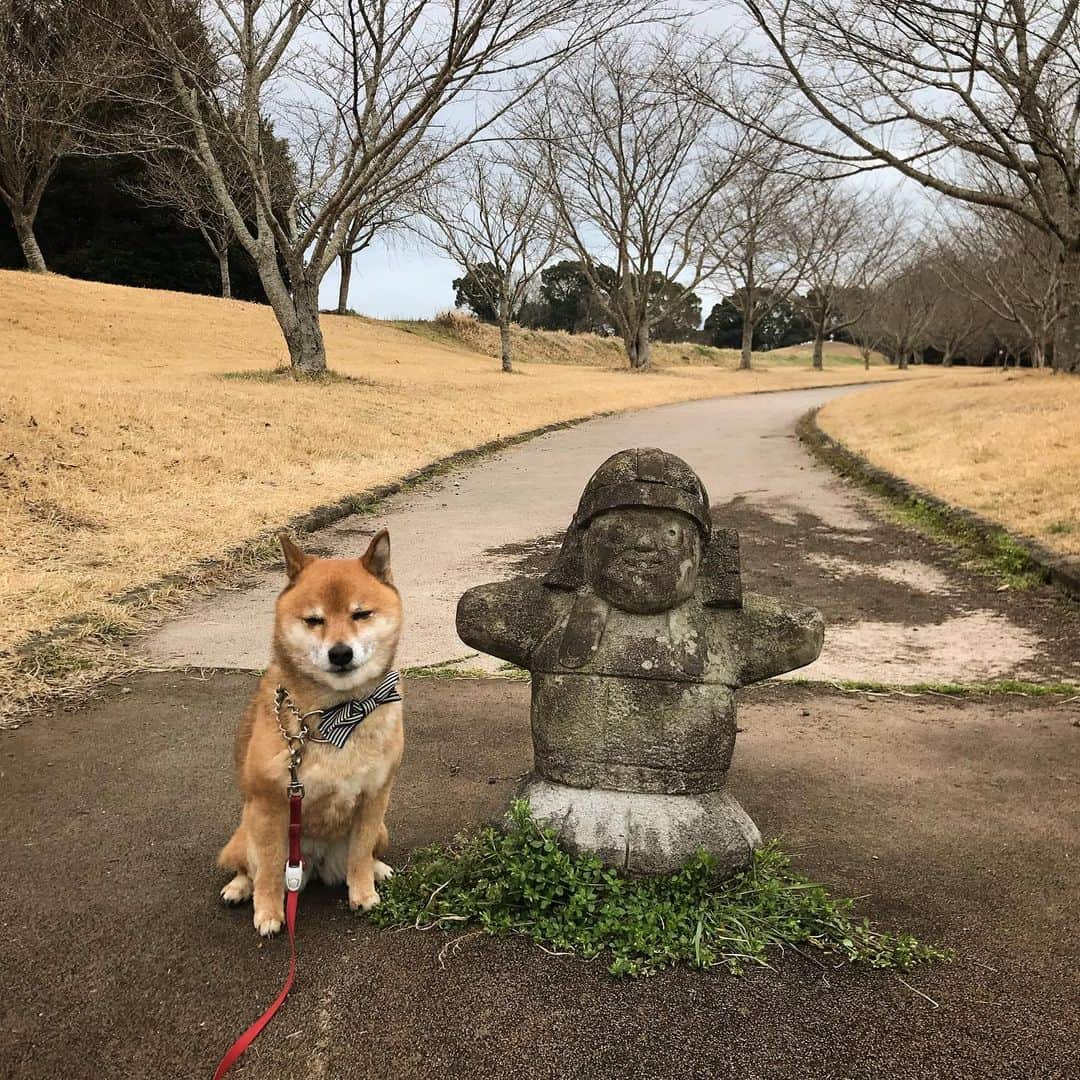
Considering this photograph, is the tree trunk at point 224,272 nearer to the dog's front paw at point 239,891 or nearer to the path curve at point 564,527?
the path curve at point 564,527

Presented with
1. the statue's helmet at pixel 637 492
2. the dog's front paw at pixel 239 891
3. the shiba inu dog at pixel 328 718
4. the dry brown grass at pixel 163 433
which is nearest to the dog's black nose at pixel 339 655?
the shiba inu dog at pixel 328 718

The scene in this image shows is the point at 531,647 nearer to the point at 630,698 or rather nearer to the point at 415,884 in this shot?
the point at 630,698

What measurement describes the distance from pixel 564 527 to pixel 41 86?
16004 millimetres

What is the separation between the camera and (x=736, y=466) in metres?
14.5

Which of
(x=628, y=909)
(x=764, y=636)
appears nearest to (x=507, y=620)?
(x=764, y=636)

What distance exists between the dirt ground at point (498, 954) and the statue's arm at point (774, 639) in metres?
0.82

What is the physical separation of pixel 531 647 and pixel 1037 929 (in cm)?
185

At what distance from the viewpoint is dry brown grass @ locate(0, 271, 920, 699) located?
7.43m

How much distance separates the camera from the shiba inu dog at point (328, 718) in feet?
8.53

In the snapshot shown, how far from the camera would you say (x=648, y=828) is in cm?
282

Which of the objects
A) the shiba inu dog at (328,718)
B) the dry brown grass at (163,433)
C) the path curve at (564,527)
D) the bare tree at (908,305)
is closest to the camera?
the shiba inu dog at (328,718)

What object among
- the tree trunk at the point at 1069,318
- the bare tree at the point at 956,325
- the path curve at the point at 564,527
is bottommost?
the path curve at the point at 564,527

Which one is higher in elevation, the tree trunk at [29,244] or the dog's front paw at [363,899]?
the tree trunk at [29,244]

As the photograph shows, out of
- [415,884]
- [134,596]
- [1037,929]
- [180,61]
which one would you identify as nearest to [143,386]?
[180,61]
